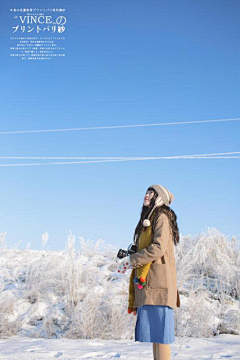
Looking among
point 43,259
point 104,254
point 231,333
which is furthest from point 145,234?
point 104,254

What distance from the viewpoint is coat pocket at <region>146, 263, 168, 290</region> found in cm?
361

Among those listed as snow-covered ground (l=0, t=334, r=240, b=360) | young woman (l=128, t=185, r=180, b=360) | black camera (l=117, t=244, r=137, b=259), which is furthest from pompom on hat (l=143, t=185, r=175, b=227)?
snow-covered ground (l=0, t=334, r=240, b=360)

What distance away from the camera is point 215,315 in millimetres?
7414

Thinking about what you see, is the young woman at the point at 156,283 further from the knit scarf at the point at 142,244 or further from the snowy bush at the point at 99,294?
the snowy bush at the point at 99,294

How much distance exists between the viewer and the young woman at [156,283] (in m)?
3.60

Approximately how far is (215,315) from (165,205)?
4313 millimetres

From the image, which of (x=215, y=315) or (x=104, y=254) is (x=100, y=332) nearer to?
(x=215, y=315)

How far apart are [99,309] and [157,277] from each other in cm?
362

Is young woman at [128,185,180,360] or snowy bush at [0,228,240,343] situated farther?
snowy bush at [0,228,240,343]

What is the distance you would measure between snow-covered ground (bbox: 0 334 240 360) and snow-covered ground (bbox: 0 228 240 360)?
0.01 meters

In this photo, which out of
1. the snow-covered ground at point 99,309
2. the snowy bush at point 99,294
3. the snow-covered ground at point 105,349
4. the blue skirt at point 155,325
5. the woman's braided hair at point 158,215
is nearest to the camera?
the blue skirt at point 155,325

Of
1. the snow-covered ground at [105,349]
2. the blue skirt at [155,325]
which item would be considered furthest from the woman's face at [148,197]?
the snow-covered ground at [105,349]

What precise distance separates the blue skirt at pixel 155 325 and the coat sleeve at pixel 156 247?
0.41 metres

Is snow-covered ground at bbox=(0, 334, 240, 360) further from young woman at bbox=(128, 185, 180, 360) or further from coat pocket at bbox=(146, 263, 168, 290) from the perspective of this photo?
coat pocket at bbox=(146, 263, 168, 290)
